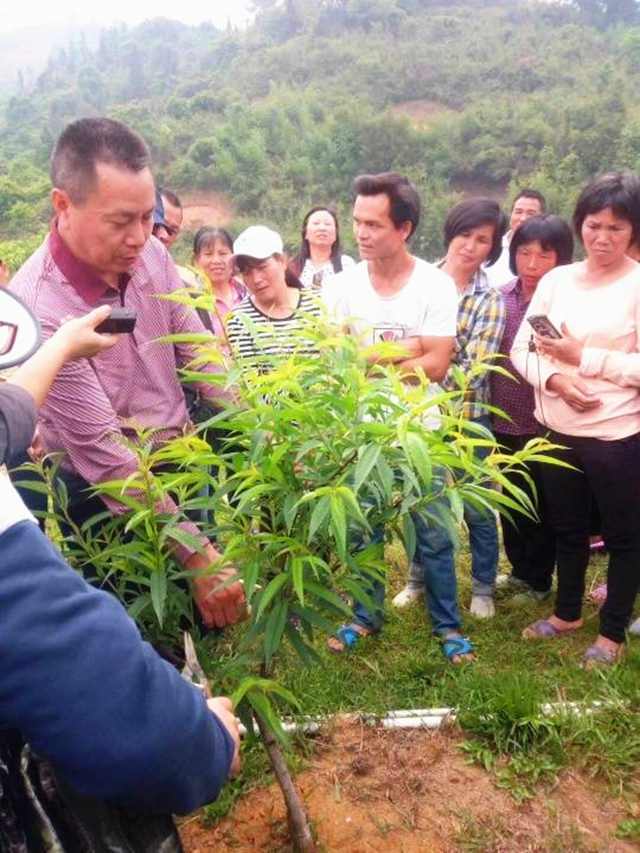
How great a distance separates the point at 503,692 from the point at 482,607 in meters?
0.99

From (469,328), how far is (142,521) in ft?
6.86

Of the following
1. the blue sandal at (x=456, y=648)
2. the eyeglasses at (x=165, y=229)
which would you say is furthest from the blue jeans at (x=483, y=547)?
the eyeglasses at (x=165, y=229)

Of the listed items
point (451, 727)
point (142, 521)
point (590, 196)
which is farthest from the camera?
point (590, 196)

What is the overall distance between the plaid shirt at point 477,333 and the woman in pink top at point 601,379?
321mm

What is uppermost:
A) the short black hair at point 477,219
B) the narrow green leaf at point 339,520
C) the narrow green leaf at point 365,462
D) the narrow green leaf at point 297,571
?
the short black hair at point 477,219

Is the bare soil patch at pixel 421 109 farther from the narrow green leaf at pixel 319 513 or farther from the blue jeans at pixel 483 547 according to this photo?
the narrow green leaf at pixel 319 513

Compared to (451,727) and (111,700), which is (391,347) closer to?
(111,700)

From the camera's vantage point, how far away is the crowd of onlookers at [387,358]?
1723 millimetres

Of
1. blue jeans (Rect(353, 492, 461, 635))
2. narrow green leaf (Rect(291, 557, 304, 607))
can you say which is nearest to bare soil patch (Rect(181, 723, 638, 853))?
blue jeans (Rect(353, 492, 461, 635))

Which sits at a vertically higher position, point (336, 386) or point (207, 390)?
point (336, 386)

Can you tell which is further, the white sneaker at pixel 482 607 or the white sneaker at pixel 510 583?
the white sneaker at pixel 510 583

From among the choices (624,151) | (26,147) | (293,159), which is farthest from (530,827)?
(26,147)

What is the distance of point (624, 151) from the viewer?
33.3 meters

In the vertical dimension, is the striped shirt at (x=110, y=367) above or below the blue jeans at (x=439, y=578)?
above
